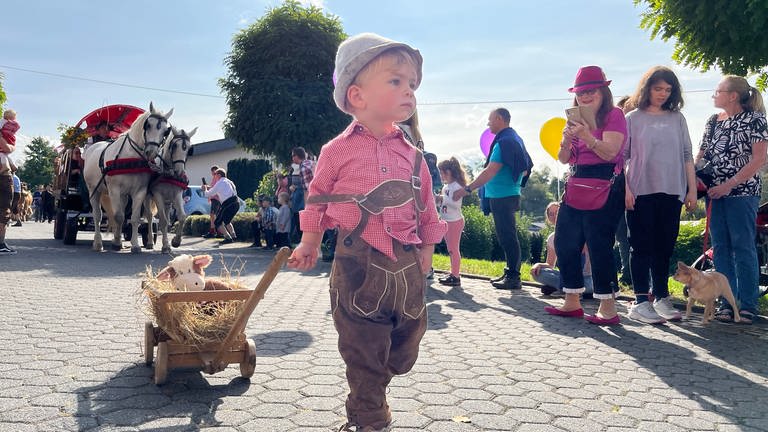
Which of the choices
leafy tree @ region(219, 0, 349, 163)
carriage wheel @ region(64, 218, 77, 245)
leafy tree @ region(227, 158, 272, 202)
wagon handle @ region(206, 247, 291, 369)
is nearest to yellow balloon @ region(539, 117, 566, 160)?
wagon handle @ region(206, 247, 291, 369)

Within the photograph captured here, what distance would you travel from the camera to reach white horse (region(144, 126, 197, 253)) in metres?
10.6

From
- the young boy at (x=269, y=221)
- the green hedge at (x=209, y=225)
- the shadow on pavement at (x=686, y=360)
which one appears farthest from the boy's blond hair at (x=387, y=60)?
the green hedge at (x=209, y=225)

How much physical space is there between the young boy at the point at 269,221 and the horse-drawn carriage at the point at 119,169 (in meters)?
2.30

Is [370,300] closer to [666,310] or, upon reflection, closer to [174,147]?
[666,310]

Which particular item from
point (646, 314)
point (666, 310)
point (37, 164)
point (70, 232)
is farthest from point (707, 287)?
point (37, 164)

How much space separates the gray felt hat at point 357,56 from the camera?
2.54m

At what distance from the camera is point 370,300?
2.51 metres

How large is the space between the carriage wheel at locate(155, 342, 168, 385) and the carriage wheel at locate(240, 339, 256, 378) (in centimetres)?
42

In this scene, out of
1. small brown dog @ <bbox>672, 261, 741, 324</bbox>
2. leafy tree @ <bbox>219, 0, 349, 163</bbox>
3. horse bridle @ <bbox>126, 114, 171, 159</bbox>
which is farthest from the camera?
leafy tree @ <bbox>219, 0, 349, 163</bbox>

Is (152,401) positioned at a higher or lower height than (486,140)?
lower

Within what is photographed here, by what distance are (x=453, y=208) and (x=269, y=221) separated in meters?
6.83

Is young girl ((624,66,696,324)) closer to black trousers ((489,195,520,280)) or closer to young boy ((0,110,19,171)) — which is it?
black trousers ((489,195,520,280))

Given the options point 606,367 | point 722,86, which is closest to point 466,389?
point 606,367

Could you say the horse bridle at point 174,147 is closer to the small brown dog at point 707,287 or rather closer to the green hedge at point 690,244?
the small brown dog at point 707,287
